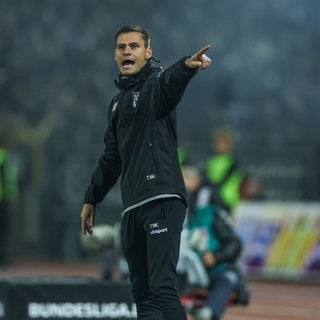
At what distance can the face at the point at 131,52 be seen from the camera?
656 centimetres

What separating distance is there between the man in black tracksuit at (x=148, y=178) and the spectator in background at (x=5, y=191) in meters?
12.5

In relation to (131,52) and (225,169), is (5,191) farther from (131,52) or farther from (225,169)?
(131,52)

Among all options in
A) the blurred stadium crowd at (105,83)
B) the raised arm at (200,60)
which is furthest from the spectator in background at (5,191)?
the raised arm at (200,60)

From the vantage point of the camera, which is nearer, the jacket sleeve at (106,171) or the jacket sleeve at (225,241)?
the jacket sleeve at (106,171)

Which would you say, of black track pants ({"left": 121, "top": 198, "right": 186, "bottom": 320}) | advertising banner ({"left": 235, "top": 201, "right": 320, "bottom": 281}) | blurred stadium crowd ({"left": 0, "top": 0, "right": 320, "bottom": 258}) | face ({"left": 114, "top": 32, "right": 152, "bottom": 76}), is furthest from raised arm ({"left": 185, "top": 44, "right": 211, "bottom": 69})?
blurred stadium crowd ({"left": 0, "top": 0, "right": 320, "bottom": 258})

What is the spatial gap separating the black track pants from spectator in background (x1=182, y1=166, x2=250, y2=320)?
2.41 metres

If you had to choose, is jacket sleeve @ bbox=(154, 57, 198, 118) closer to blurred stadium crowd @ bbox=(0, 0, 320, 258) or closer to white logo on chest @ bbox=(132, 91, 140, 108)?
white logo on chest @ bbox=(132, 91, 140, 108)

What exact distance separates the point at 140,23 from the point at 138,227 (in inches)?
718

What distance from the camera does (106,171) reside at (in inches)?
275

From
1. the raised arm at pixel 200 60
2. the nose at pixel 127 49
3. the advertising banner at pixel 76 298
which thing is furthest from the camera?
the advertising banner at pixel 76 298

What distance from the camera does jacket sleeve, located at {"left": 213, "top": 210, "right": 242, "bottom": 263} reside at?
909 cm

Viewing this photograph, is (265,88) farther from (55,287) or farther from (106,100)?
(55,287)

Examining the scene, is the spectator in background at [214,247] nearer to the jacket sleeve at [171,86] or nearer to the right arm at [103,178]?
the right arm at [103,178]

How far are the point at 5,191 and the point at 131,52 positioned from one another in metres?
13.3
